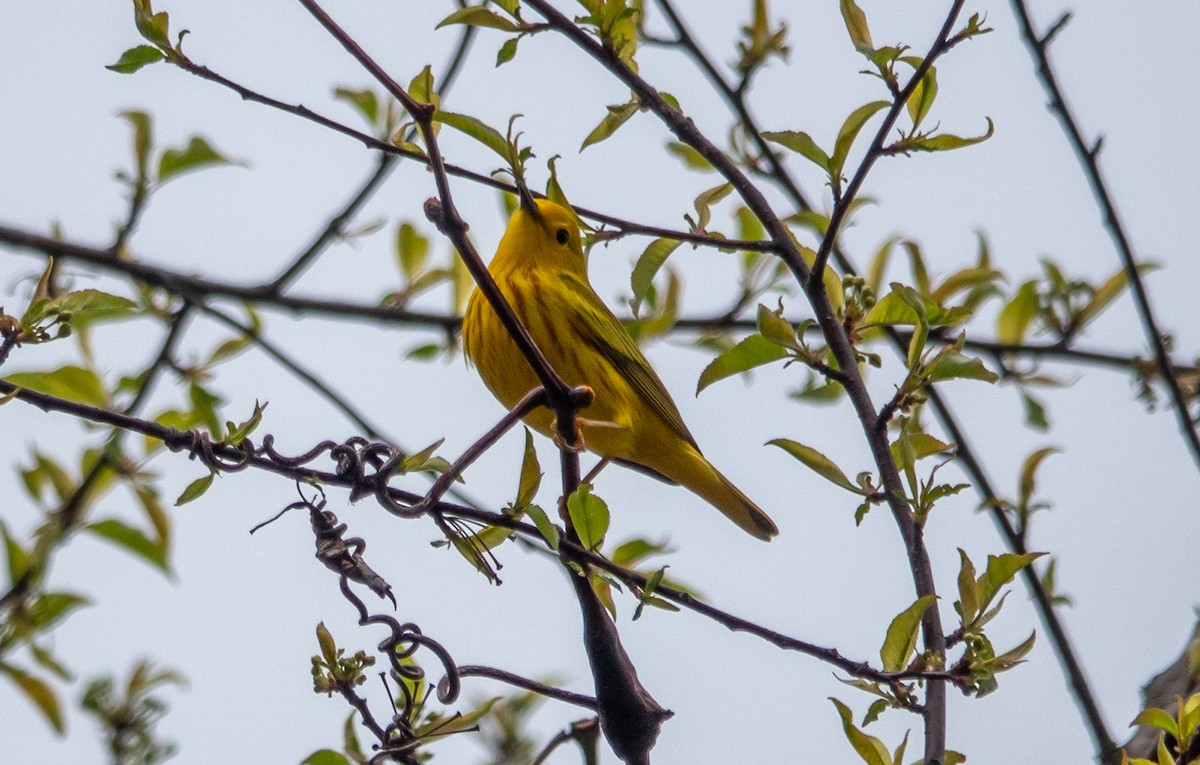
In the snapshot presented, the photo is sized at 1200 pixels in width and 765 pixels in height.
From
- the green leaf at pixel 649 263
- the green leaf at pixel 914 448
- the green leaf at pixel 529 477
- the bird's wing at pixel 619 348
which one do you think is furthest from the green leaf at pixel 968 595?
A: the bird's wing at pixel 619 348

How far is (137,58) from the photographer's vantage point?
1896 mm

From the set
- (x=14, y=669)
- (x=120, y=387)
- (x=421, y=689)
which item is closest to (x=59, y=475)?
(x=120, y=387)

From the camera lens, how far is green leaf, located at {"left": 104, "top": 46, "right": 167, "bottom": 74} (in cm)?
189

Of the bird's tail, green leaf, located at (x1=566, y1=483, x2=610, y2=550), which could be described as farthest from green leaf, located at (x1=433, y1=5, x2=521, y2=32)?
the bird's tail

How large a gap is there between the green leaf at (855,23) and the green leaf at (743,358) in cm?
A: 50

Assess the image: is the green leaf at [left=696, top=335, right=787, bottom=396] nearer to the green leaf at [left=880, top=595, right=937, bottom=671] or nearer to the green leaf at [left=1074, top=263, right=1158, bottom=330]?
the green leaf at [left=880, top=595, right=937, bottom=671]

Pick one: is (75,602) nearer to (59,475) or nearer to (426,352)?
(59,475)

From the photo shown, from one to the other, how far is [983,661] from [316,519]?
36.4 inches

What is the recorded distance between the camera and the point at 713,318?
333cm

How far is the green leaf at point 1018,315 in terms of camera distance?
3238 mm

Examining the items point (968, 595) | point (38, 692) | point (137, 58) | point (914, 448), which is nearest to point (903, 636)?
point (968, 595)

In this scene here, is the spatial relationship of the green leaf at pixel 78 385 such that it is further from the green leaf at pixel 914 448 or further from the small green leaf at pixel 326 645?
the green leaf at pixel 914 448

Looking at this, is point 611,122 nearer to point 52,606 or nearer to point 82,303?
point 82,303

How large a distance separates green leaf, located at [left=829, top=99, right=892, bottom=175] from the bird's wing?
4.11 feet
